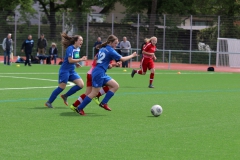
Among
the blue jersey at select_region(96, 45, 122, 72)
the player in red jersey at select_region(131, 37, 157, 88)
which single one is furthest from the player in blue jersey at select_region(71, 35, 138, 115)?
the player in red jersey at select_region(131, 37, 157, 88)

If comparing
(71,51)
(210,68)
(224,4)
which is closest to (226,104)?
(71,51)

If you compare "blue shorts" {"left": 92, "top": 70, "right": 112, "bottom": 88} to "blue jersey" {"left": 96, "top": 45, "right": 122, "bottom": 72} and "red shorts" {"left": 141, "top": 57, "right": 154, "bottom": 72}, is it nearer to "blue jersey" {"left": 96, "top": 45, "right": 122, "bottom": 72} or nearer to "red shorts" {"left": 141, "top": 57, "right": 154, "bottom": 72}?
"blue jersey" {"left": 96, "top": 45, "right": 122, "bottom": 72}

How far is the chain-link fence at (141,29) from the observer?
42000 millimetres

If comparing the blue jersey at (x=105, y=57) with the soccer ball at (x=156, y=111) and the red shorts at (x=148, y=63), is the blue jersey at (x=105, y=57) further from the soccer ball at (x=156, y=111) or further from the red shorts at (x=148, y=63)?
the red shorts at (x=148, y=63)

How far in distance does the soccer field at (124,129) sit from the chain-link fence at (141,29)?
2347cm

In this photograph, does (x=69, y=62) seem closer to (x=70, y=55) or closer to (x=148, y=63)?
(x=70, y=55)

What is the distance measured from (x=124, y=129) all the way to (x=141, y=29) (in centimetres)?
3395

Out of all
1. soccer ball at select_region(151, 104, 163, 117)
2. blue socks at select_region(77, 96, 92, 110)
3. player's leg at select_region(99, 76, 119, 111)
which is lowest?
soccer ball at select_region(151, 104, 163, 117)

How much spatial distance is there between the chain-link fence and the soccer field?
23.5 metres

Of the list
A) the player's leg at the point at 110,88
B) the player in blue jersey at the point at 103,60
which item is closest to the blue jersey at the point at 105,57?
the player in blue jersey at the point at 103,60

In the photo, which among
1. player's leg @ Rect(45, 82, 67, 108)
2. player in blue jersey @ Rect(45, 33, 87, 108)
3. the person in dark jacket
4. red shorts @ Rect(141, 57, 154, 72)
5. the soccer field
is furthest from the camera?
the person in dark jacket

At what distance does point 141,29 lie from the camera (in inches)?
1759

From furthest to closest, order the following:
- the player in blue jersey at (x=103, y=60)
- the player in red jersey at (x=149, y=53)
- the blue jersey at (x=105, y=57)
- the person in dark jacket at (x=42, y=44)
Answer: the person in dark jacket at (x=42, y=44) < the player in red jersey at (x=149, y=53) < the blue jersey at (x=105, y=57) < the player in blue jersey at (x=103, y=60)

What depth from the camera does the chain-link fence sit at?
42000 millimetres
